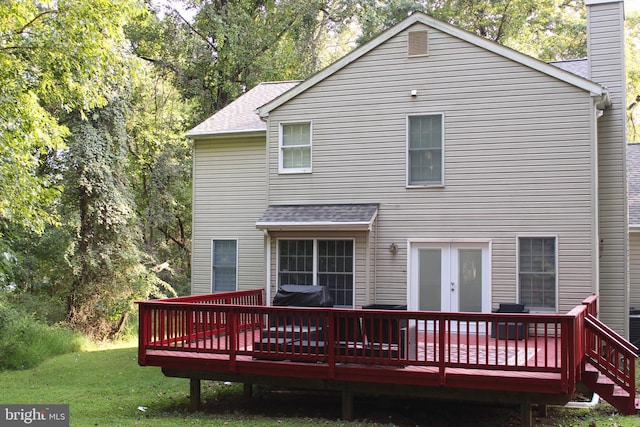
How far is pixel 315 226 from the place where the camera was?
43.7 ft

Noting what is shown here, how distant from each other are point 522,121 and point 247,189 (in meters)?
6.72

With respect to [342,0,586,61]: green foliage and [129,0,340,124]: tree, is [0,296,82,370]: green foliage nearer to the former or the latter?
[129,0,340,124]: tree

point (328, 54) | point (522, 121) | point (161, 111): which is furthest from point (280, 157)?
point (328, 54)

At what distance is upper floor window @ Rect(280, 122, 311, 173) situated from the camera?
47.0 feet

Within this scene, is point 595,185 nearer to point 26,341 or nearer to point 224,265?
point 224,265

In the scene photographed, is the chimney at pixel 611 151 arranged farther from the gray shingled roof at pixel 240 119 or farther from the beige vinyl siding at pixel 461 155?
the gray shingled roof at pixel 240 119

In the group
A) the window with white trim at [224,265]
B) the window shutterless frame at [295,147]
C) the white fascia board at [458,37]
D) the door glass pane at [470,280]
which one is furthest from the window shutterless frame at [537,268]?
the window with white trim at [224,265]

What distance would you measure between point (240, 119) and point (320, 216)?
4410 millimetres

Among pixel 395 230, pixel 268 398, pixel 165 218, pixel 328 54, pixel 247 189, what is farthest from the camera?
pixel 328 54

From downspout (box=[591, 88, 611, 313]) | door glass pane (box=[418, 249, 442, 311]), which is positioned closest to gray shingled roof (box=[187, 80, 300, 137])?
door glass pane (box=[418, 249, 442, 311])

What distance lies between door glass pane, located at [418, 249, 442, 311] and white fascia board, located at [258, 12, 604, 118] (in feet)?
13.1

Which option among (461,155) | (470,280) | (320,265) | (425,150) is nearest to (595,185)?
(461,155)

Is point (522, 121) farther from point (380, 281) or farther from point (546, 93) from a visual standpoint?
point (380, 281)

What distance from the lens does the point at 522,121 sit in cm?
1254
